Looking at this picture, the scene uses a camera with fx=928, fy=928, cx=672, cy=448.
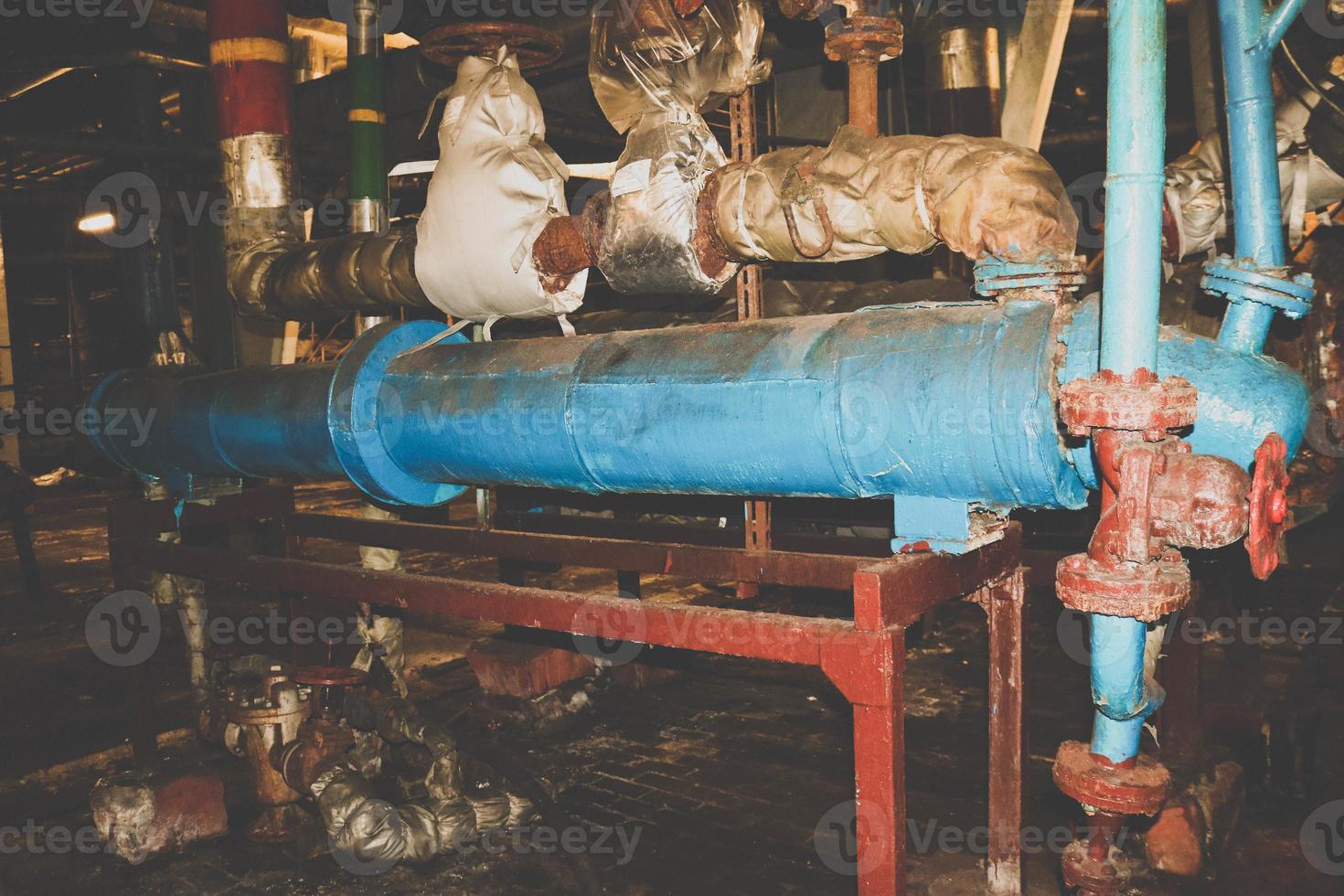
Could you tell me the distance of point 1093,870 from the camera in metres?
2.01

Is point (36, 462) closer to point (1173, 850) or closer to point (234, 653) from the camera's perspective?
point (234, 653)

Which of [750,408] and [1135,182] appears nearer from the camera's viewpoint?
[1135,182]

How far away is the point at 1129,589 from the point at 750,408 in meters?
0.94

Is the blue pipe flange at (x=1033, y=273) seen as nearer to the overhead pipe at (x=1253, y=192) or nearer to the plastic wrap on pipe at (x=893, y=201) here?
the plastic wrap on pipe at (x=893, y=201)

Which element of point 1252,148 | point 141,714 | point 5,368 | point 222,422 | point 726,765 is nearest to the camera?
point 1252,148

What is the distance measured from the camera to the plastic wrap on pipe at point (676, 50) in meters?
2.54

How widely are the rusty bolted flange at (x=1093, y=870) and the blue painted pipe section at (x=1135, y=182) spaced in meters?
1.07

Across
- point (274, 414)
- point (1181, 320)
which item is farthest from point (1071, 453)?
point (274, 414)

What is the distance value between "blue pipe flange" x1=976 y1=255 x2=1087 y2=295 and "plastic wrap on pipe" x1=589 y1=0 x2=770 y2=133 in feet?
3.24

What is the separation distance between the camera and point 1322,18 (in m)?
2.50

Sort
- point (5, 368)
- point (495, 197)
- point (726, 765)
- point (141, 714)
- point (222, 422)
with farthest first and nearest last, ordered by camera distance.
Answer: point (5, 368)
point (726, 765)
point (141, 714)
point (222, 422)
point (495, 197)

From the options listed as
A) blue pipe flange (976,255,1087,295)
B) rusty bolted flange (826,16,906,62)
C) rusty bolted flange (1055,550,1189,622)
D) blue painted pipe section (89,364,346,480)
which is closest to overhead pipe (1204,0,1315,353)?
blue pipe flange (976,255,1087,295)

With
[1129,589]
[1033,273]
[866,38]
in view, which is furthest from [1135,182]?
[866,38]

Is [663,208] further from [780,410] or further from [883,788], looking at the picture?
[883,788]
